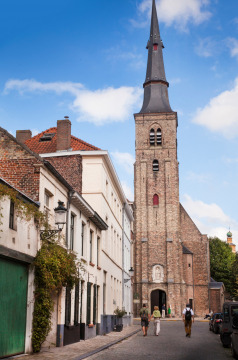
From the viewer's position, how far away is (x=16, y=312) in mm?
11227

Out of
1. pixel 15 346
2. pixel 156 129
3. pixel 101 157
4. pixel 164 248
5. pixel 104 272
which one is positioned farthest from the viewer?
pixel 156 129

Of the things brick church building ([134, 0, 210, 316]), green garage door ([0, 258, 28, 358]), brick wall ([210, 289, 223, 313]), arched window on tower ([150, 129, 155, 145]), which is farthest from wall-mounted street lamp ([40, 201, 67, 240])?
brick wall ([210, 289, 223, 313])

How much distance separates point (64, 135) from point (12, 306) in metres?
12.8

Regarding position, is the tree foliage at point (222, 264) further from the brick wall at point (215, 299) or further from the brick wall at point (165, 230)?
the brick wall at point (165, 230)

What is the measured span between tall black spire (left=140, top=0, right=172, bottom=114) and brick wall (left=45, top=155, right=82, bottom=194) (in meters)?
39.1

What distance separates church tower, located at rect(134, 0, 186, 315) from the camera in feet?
176

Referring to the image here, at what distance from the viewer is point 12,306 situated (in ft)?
36.0

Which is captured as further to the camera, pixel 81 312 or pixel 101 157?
pixel 101 157

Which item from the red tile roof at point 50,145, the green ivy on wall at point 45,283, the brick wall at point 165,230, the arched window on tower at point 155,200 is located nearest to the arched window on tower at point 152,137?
the brick wall at point 165,230

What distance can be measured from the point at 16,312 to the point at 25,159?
4444 mm

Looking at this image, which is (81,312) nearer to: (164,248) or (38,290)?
(38,290)

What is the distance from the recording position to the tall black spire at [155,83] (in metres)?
60.6

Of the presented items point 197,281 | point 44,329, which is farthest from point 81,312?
point 197,281

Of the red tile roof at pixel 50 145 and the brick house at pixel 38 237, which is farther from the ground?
the red tile roof at pixel 50 145
